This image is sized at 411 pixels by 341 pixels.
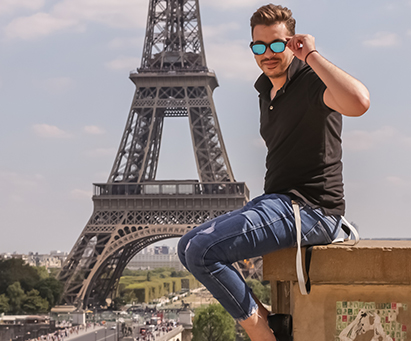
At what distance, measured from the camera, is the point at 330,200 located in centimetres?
312

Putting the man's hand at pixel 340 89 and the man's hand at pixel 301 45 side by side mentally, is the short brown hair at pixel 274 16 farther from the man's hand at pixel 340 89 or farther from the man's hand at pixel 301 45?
the man's hand at pixel 340 89

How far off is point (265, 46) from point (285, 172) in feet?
2.23

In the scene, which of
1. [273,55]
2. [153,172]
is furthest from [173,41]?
[273,55]

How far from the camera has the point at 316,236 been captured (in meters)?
3.04

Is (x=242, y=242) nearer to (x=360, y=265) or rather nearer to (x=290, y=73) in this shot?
(x=360, y=265)

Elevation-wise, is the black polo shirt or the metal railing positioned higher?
the metal railing

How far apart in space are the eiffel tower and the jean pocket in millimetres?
30337

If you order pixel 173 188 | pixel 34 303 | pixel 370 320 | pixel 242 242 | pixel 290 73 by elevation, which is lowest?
pixel 34 303

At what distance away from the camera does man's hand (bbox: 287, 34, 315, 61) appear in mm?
2975

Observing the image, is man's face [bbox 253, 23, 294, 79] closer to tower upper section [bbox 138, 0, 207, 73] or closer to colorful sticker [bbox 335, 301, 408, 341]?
colorful sticker [bbox 335, 301, 408, 341]

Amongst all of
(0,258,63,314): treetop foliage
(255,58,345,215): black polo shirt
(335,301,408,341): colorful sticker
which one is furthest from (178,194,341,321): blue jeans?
(0,258,63,314): treetop foliage

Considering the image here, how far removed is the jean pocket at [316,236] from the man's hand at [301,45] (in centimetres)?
83

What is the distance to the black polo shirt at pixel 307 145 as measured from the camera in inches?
122

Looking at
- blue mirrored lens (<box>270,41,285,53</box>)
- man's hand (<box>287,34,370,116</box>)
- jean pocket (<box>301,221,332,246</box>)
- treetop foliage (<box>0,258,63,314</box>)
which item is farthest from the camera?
treetop foliage (<box>0,258,63,314</box>)
